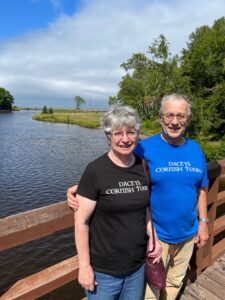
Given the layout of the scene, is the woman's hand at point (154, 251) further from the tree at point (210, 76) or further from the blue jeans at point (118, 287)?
the tree at point (210, 76)

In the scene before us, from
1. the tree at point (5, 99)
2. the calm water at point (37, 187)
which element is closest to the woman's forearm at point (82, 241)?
the calm water at point (37, 187)

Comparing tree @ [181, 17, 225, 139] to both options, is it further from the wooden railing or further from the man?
the wooden railing

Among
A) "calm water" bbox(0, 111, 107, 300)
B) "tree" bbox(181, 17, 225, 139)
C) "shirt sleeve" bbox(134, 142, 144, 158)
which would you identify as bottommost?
"calm water" bbox(0, 111, 107, 300)

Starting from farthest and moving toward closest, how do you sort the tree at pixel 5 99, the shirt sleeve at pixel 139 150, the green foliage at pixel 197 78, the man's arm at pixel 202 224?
the tree at pixel 5 99 < the green foliage at pixel 197 78 < the man's arm at pixel 202 224 < the shirt sleeve at pixel 139 150

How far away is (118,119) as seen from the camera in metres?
2.10

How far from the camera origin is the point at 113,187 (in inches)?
81.0

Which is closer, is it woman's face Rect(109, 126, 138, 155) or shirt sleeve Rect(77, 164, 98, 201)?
shirt sleeve Rect(77, 164, 98, 201)

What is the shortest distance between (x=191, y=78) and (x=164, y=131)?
28994 millimetres

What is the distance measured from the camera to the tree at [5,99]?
119144 millimetres

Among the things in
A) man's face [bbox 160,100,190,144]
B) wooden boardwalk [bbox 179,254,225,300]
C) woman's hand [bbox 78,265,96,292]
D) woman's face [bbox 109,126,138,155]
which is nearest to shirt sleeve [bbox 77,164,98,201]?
woman's face [bbox 109,126,138,155]

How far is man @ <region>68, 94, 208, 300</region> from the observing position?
2590 millimetres

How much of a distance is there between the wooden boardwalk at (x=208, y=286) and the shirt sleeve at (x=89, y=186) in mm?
2197

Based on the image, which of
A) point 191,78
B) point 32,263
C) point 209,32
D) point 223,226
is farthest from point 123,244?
point 209,32

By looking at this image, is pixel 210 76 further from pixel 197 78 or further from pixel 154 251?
pixel 154 251
